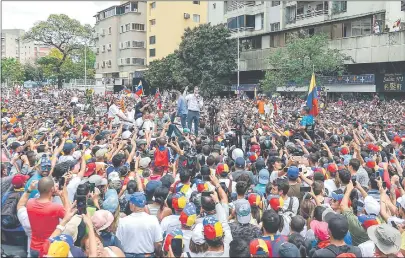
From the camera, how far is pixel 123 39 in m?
59.7

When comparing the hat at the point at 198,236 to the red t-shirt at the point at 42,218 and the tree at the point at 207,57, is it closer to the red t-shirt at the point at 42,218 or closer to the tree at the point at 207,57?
the red t-shirt at the point at 42,218

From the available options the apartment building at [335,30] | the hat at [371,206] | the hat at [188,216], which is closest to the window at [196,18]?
the apartment building at [335,30]

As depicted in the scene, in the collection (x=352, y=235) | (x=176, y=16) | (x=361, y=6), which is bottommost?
(x=352, y=235)

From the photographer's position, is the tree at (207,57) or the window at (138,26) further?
the window at (138,26)

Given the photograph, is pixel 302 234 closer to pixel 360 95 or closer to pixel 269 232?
pixel 269 232

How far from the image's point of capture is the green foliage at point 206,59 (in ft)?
129

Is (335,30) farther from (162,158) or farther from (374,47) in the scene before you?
(162,158)

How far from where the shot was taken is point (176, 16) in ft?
184

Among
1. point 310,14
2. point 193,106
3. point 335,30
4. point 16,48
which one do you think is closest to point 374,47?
point 335,30

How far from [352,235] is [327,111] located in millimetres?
15053

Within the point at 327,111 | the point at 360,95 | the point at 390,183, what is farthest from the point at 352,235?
the point at 360,95

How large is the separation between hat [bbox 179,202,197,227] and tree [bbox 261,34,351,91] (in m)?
23.8

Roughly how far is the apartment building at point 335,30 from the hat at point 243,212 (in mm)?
25463

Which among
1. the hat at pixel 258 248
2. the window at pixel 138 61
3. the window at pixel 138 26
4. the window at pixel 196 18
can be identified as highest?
the window at pixel 196 18
